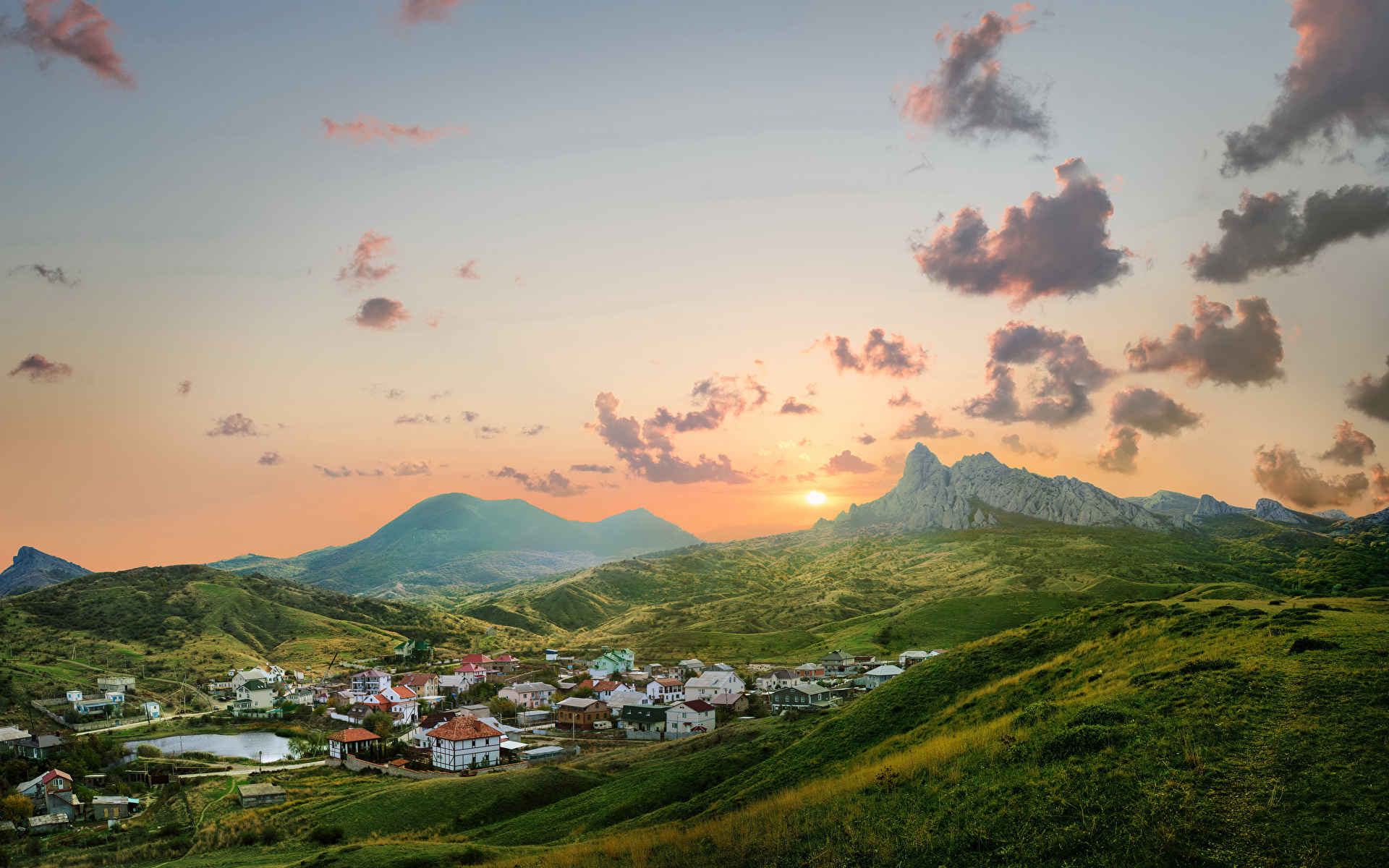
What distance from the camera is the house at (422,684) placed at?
11550 centimetres

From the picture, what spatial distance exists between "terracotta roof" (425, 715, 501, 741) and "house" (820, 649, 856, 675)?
6279cm

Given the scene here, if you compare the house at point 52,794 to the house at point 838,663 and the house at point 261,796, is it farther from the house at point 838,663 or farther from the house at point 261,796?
the house at point 838,663

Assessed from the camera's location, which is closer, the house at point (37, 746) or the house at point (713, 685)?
the house at point (37, 746)

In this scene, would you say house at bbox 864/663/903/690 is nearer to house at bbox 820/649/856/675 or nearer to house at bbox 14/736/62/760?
house at bbox 820/649/856/675

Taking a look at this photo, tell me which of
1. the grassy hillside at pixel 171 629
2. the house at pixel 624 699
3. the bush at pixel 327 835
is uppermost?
the grassy hillside at pixel 171 629

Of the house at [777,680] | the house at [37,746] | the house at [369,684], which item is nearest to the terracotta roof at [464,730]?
the house at [777,680]

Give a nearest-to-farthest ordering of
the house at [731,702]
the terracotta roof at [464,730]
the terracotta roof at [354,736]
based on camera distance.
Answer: the terracotta roof at [464,730]
the terracotta roof at [354,736]
the house at [731,702]

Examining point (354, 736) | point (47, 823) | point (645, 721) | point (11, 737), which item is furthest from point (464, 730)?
point (11, 737)

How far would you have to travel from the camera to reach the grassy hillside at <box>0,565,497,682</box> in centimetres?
13338

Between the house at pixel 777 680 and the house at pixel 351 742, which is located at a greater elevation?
the house at pixel 351 742

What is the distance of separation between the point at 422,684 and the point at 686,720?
5645 cm

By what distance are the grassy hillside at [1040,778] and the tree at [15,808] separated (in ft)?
61.3

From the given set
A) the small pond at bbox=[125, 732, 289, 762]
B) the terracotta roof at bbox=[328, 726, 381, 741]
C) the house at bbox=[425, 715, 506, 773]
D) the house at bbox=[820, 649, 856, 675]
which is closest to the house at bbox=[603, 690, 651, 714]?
the house at bbox=[425, 715, 506, 773]

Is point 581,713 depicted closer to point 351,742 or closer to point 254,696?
point 351,742
